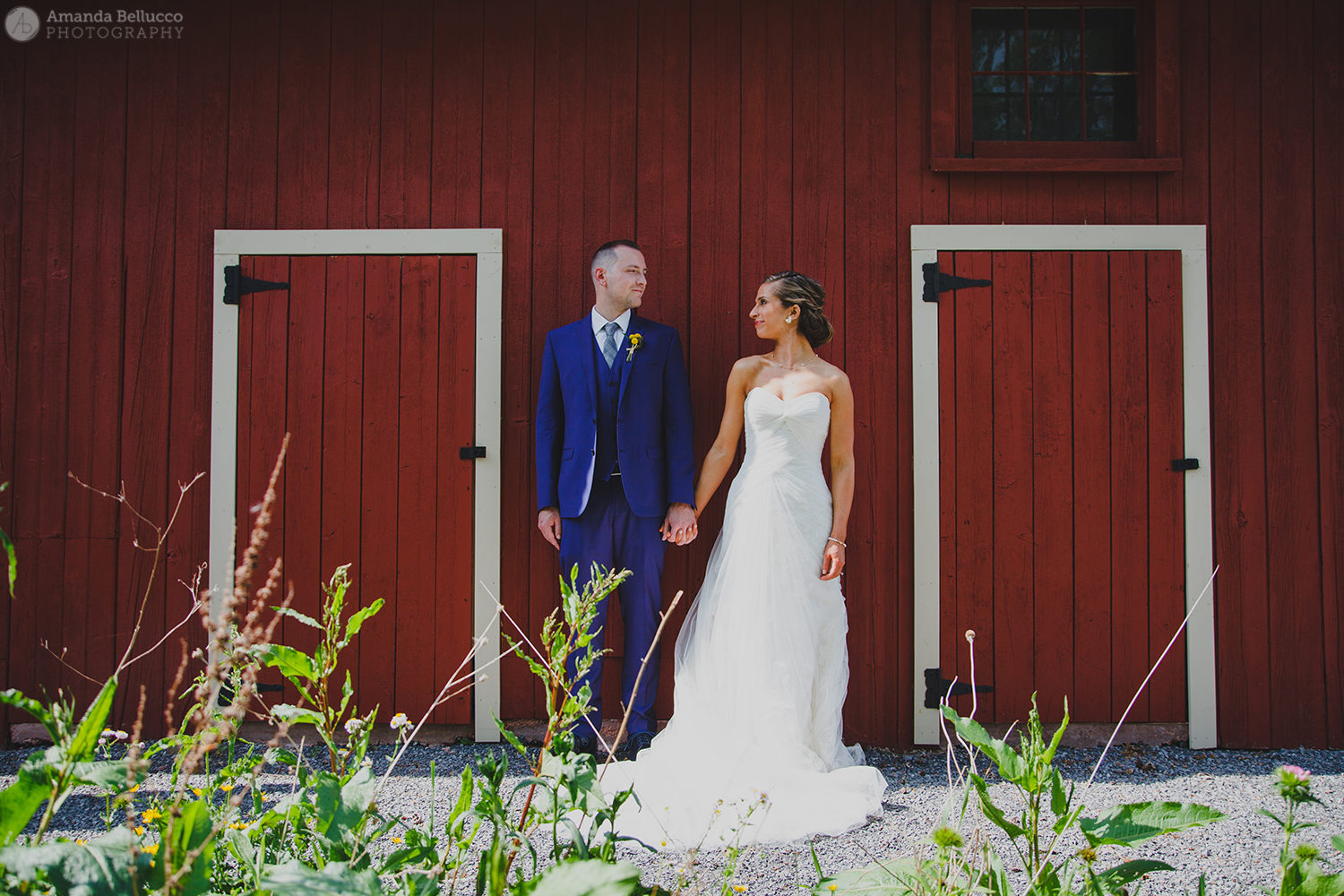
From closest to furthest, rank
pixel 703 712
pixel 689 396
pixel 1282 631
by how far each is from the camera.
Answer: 1. pixel 703 712
2. pixel 689 396
3. pixel 1282 631

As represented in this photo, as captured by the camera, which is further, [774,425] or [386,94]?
[386,94]

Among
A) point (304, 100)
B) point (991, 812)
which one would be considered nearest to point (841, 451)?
point (991, 812)

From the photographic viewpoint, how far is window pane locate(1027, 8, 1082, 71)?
148 inches

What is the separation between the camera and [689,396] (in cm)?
332

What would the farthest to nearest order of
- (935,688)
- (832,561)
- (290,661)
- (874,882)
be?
1. (935,688)
2. (832,561)
3. (874,882)
4. (290,661)

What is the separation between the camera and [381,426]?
3570 mm

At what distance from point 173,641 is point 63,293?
1661 millimetres

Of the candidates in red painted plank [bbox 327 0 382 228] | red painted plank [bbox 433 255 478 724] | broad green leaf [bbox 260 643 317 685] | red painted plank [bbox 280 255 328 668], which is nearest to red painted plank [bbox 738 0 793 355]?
red painted plank [bbox 433 255 478 724]

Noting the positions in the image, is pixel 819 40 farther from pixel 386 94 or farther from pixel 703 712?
pixel 703 712

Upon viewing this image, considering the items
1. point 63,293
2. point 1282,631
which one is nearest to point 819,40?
point 1282,631

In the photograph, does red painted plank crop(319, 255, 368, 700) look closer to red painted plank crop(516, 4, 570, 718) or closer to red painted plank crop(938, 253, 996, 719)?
red painted plank crop(516, 4, 570, 718)

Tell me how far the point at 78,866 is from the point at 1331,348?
4.66 meters

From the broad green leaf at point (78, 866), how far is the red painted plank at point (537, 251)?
2.41 m

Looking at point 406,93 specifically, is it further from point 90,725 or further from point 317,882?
point 317,882
